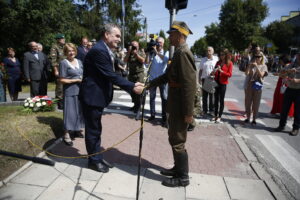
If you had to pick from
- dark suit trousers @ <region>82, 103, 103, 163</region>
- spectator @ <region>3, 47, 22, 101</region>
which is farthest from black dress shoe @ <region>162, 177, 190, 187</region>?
spectator @ <region>3, 47, 22, 101</region>

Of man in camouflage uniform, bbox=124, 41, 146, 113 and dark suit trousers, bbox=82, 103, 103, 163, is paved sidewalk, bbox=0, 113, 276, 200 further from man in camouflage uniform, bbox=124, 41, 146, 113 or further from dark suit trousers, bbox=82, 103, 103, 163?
man in camouflage uniform, bbox=124, 41, 146, 113

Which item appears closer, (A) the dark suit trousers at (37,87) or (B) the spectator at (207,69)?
(B) the spectator at (207,69)

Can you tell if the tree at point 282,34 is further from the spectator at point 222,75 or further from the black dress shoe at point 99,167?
the black dress shoe at point 99,167

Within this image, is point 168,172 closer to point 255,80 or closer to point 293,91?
point 255,80

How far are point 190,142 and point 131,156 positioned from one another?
1481 millimetres

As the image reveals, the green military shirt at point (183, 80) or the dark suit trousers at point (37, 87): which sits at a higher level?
the green military shirt at point (183, 80)

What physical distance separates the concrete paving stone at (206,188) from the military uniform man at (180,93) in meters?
0.16

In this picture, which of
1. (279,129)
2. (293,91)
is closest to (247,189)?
(279,129)

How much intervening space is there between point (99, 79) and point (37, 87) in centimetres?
517

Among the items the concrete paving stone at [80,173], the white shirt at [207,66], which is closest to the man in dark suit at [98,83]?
the concrete paving stone at [80,173]

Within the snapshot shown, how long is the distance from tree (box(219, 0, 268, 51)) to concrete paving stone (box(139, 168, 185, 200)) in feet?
174

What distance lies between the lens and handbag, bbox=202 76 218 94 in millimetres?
6701

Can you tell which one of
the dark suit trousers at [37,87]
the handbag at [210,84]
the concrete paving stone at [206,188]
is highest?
the handbag at [210,84]

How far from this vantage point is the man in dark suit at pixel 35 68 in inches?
289
